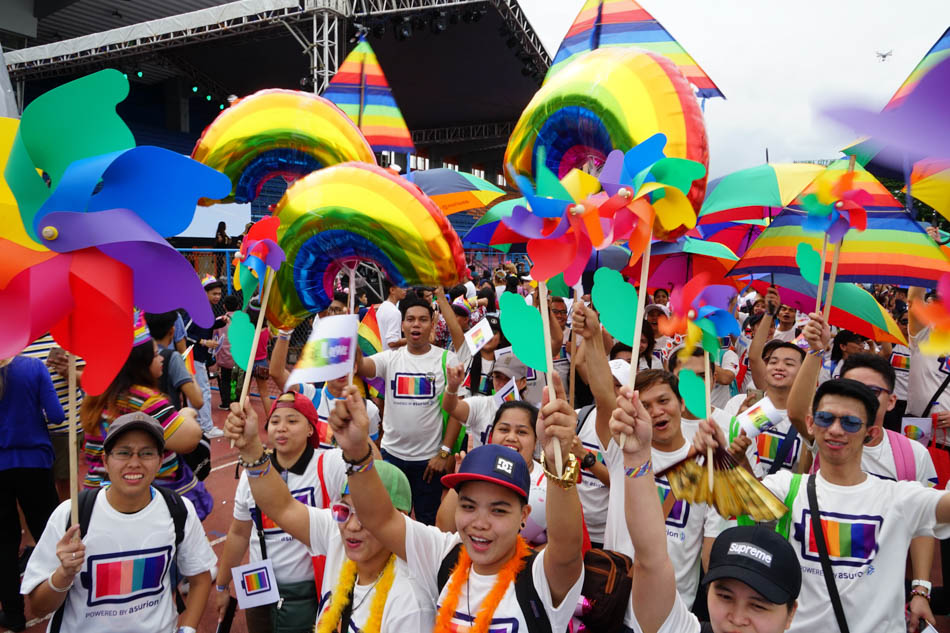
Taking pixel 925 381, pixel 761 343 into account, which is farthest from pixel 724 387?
pixel 925 381

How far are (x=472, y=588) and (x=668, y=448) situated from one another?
1214mm

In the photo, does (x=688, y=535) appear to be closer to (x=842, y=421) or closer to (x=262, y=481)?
(x=842, y=421)

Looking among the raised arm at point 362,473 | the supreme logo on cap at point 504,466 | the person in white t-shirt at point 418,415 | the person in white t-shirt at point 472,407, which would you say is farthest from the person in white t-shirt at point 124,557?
the person in white t-shirt at point 418,415

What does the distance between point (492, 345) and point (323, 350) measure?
298 cm

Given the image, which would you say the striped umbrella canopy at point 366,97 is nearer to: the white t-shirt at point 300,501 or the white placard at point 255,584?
the white t-shirt at point 300,501

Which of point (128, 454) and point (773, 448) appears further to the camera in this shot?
point (773, 448)

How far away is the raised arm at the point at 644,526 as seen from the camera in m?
1.67

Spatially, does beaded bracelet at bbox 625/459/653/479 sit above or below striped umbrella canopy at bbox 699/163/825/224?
below

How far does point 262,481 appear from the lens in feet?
7.63

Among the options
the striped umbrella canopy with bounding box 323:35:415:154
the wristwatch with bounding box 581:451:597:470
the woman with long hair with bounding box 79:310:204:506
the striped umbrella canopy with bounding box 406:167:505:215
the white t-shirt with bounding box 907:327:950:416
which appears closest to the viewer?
the wristwatch with bounding box 581:451:597:470

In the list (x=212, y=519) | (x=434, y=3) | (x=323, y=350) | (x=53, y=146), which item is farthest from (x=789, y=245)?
(x=434, y=3)

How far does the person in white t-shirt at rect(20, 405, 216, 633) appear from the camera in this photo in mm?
2113

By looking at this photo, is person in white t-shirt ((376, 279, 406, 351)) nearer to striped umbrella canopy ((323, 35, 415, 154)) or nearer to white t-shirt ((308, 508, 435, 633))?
striped umbrella canopy ((323, 35, 415, 154))

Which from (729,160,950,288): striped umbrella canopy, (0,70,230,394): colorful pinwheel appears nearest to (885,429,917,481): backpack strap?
(729,160,950,288): striped umbrella canopy
